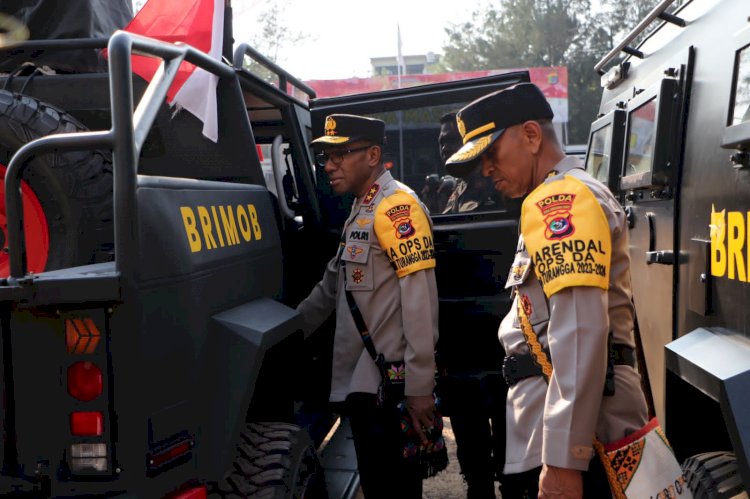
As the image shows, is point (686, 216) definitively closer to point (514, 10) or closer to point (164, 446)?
point (164, 446)

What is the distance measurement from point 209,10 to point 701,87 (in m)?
2.05

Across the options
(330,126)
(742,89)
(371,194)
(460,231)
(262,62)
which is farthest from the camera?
(262,62)

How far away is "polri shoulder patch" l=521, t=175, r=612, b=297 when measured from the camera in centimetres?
201

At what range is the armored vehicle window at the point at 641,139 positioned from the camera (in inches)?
130

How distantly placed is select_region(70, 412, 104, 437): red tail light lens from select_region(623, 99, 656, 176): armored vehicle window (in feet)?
7.35

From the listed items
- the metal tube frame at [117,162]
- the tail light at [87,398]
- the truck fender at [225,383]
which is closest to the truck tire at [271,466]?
the truck fender at [225,383]

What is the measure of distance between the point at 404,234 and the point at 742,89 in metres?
1.35

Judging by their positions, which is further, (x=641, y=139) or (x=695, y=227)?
(x=641, y=139)

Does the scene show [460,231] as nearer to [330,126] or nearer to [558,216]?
[330,126]

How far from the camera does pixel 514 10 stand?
154ft

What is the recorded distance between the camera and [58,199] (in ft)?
8.74

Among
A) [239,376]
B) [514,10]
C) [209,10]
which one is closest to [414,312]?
[239,376]

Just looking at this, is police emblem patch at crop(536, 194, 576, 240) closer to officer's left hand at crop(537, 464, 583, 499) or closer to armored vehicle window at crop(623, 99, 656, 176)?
officer's left hand at crop(537, 464, 583, 499)

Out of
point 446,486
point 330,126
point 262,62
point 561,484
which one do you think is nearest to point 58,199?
point 330,126
